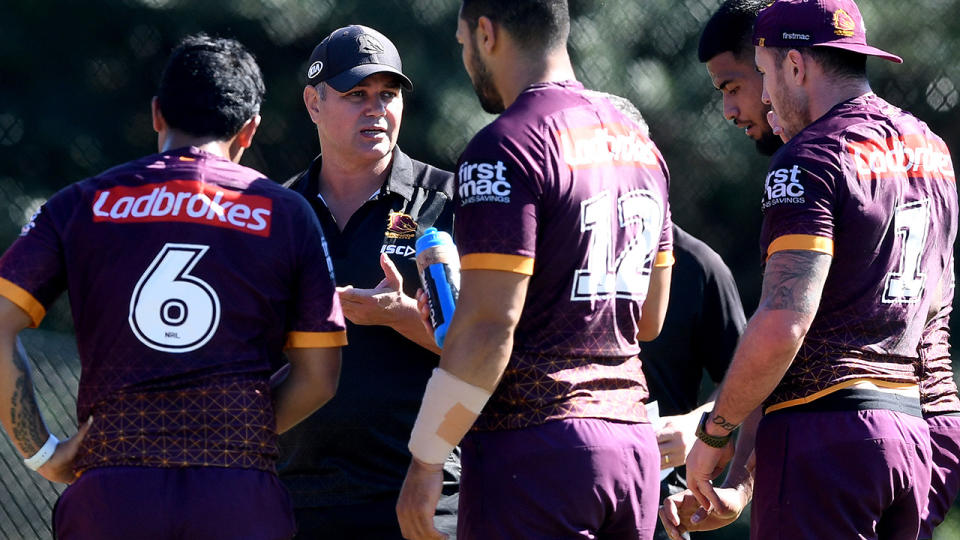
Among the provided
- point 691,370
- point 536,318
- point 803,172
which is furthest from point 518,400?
point 691,370

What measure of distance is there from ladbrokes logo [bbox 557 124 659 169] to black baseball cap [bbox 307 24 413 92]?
1270mm

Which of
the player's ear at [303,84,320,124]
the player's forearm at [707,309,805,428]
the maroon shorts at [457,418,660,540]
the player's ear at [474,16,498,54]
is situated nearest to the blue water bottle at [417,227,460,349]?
the maroon shorts at [457,418,660,540]

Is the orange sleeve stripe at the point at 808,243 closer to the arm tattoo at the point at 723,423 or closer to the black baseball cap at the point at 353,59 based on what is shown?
the arm tattoo at the point at 723,423

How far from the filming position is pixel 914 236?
10.2ft

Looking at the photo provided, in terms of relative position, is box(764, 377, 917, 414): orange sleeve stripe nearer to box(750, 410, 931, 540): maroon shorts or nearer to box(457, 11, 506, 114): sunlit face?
box(750, 410, 931, 540): maroon shorts

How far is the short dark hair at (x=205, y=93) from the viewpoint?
293 centimetres

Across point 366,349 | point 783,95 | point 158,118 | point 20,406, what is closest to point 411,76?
point 366,349

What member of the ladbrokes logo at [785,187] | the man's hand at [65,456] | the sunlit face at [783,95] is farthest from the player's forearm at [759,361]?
the man's hand at [65,456]

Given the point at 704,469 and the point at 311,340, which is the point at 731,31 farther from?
the point at 311,340

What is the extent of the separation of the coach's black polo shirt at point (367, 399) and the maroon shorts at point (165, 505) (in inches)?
37.4

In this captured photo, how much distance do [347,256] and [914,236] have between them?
164cm

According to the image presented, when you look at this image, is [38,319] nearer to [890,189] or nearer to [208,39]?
[208,39]

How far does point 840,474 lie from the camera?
3041mm

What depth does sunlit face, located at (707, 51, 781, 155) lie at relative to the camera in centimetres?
399
